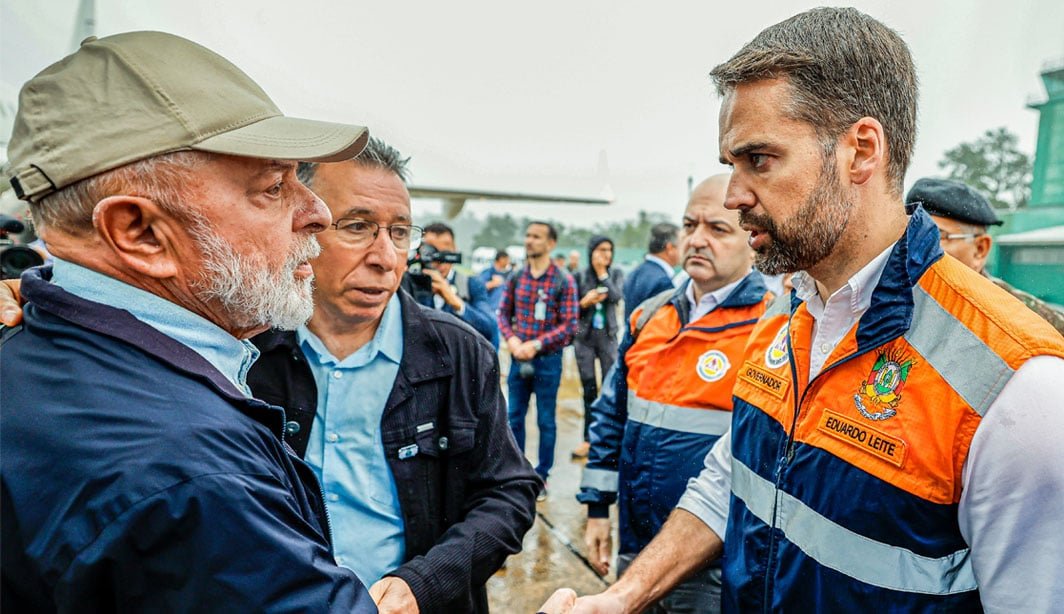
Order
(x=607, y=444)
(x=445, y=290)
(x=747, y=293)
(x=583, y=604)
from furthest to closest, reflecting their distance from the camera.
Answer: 1. (x=445, y=290)
2. (x=607, y=444)
3. (x=747, y=293)
4. (x=583, y=604)

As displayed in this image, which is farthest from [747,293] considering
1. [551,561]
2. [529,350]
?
[529,350]

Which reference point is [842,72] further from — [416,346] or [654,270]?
[654,270]

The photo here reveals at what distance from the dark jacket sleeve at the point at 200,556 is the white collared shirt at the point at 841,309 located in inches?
41.4

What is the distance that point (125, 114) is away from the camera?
87 centimetres

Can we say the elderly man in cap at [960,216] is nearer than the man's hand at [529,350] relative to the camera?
Yes

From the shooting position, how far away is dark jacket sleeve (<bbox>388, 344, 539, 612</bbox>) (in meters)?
1.35

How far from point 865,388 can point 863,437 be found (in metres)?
0.10

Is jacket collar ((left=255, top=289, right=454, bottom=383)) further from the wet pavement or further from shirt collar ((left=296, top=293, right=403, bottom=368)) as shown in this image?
the wet pavement

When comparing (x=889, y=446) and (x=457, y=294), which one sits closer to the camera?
(x=889, y=446)

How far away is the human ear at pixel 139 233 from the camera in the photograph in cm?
87

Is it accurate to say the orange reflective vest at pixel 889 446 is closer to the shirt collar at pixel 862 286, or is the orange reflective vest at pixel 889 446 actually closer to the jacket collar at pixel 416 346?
the shirt collar at pixel 862 286

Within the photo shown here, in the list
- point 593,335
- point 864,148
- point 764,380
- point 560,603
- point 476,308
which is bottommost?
point 593,335

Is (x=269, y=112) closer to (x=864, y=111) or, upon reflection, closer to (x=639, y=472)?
(x=864, y=111)

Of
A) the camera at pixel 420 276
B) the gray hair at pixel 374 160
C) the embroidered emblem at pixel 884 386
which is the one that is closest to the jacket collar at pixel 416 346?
the gray hair at pixel 374 160
